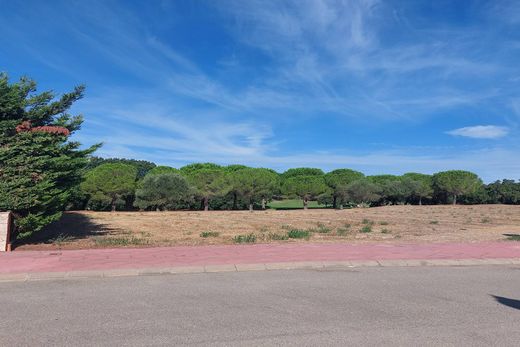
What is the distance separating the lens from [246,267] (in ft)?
29.9

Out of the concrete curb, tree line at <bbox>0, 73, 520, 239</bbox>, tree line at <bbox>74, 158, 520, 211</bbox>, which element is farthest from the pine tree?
tree line at <bbox>74, 158, 520, 211</bbox>

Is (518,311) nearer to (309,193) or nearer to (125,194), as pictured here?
(125,194)

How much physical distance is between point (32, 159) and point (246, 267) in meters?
6.11

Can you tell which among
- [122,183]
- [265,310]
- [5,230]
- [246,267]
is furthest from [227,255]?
[122,183]

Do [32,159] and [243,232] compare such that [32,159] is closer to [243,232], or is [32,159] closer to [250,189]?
[243,232]

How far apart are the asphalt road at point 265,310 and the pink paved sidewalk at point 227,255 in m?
1.07

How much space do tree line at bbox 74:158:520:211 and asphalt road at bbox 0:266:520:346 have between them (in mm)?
44035

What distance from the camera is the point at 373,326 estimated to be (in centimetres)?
510

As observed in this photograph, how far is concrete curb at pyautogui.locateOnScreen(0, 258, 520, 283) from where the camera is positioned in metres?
8.00

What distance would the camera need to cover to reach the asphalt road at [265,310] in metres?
4.64

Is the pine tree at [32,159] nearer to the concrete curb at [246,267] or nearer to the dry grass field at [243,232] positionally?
→ the dry grass field at [243,232]

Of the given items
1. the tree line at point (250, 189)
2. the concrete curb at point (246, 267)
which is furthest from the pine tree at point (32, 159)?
the tree line at point (250, 189)

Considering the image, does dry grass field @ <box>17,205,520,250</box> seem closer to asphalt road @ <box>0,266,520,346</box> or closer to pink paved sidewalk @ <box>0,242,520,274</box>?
pink paved sidewalk @ <box>0,242,520,274</box>

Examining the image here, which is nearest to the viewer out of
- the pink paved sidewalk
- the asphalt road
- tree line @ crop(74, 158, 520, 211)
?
the asphalt road
